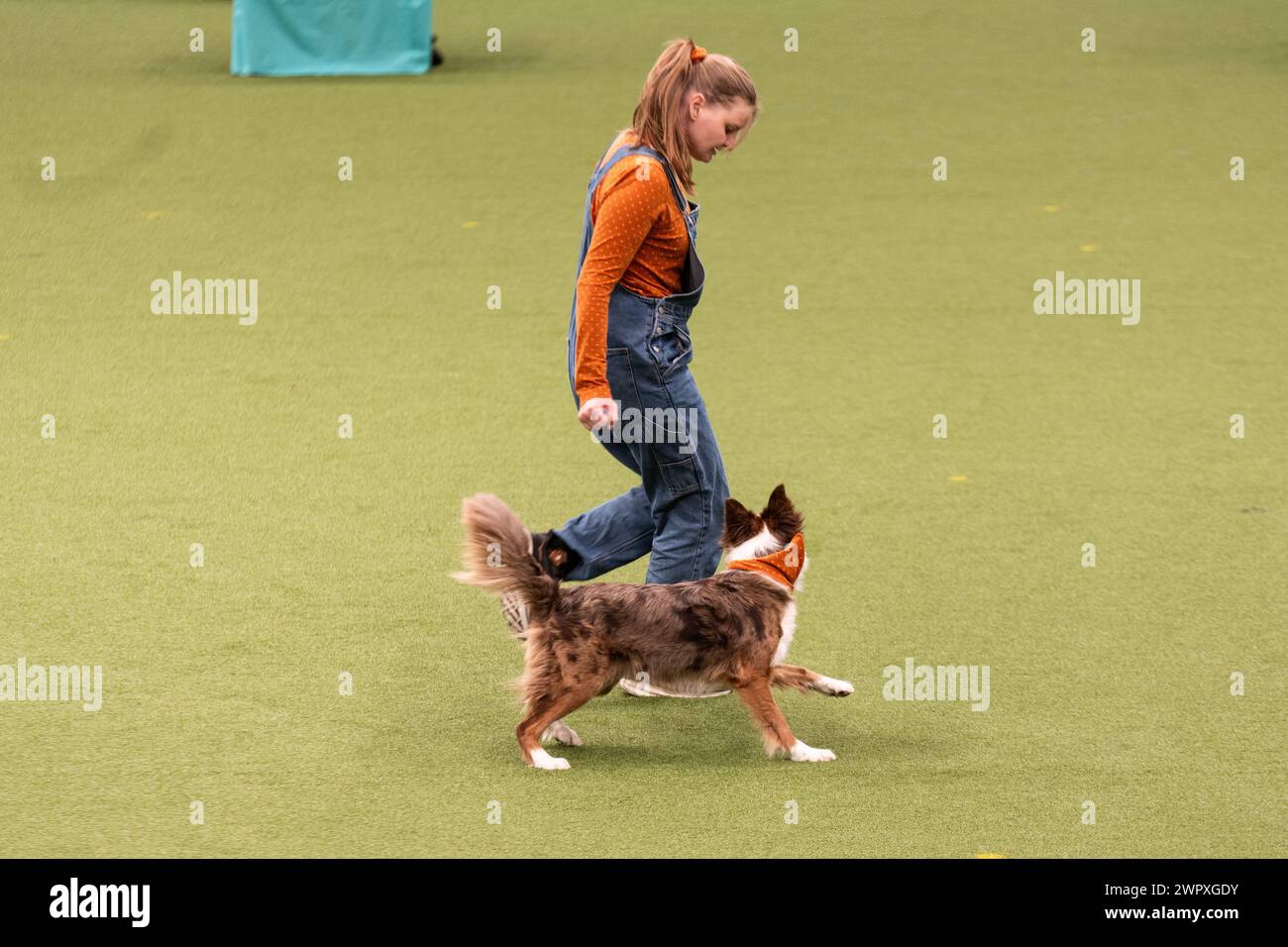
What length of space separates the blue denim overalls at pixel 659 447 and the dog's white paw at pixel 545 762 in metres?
0.62

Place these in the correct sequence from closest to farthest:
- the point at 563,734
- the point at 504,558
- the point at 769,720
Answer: the point at 504,558 → the point at 769,720 → the point at 563,734

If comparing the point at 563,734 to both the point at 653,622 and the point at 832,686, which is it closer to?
the point at 653,622

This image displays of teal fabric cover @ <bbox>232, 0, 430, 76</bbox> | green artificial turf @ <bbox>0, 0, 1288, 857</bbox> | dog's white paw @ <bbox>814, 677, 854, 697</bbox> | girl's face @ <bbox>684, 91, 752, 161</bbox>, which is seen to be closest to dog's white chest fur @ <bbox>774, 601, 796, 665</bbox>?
dog's white paw @ <bbox>814, 677, 854, 697</bbox>

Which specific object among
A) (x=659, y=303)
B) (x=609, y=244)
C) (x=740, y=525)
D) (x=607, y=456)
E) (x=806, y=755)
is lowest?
(x=806, y=755)

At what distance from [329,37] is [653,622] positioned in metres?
9.07

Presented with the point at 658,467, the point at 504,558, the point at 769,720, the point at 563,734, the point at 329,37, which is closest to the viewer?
the point at 504,558

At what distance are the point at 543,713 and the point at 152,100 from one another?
8.65m

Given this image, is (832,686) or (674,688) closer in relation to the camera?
(674,688)

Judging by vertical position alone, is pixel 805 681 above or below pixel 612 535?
below

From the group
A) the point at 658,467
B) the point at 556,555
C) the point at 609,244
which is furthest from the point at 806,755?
the point at 609,244

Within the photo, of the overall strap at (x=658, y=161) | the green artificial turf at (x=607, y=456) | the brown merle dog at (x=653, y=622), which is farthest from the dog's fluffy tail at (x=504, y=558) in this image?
the overall strap at (x=658, y=161)

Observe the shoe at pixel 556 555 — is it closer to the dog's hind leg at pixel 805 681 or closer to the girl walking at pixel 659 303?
the girl walking at pixel 659 303

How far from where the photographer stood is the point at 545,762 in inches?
164
